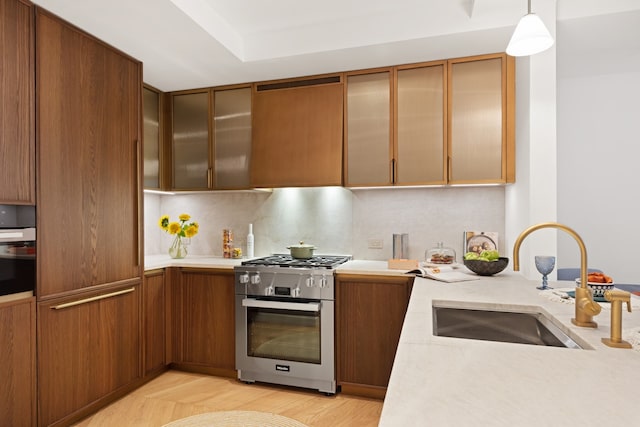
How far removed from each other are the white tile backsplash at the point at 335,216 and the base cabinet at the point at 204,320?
22.7 inches

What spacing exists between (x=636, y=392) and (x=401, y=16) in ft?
7.66

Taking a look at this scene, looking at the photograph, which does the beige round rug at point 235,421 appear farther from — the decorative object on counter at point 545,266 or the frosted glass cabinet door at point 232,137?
the frosted glass cabinet door at point 232,137

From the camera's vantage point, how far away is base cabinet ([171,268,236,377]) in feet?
9.48

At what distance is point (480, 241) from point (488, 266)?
0.79m

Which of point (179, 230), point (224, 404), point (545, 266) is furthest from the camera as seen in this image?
point (179, 230)

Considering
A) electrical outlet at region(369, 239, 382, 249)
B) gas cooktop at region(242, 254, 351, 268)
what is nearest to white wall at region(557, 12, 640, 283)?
electrical outlet at region(369, 239, 382, 249)

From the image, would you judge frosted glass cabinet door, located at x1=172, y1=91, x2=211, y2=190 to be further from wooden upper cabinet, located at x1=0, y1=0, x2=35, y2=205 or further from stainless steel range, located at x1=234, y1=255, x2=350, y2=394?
wooden upper cabinet, located at x1=0, y1=0, x2=35, y2=205

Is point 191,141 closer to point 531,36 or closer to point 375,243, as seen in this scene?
point 375,243

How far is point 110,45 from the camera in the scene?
7.97ft

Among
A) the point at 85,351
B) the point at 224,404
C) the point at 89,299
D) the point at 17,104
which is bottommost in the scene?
the point at 224,404

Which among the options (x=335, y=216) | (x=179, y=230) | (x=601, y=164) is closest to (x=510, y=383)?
(x=335, y=216)

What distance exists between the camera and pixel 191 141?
10.9ft

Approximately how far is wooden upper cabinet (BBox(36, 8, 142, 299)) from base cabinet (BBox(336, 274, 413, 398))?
149 centimetres

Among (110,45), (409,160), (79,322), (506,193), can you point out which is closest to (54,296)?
(79,322)
